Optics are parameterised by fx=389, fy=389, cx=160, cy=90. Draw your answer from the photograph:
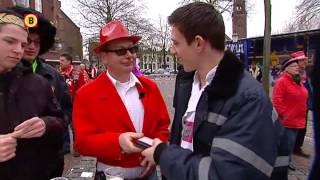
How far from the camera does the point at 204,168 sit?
174 cm

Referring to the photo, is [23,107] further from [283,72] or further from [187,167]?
[283,72]

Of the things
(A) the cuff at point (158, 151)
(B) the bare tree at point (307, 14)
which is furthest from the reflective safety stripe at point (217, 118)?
(B) the bare tree at point (307, 14)

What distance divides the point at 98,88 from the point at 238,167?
1462mm

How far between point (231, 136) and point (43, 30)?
216cm

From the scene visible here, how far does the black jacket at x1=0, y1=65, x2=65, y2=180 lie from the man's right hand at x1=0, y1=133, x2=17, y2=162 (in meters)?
0.17

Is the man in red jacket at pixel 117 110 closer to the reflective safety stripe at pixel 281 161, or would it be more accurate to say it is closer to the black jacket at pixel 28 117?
the black jacket at pixel 28 117

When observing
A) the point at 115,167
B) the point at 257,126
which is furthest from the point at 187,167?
the point at 115,167

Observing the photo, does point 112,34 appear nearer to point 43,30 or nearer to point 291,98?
point 43,30

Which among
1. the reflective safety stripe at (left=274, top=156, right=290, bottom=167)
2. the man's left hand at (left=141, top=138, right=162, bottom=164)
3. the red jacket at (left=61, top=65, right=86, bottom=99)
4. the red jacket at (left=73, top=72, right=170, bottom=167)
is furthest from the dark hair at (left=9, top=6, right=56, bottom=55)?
the red jacket at (left=61, top=65, right=86, bottom=99)

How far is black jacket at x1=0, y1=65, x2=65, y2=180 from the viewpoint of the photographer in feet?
7.42

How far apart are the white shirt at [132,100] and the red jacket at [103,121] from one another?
35mm

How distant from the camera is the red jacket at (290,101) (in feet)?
20.9

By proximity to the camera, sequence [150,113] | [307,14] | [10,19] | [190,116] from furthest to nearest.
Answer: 1. [307,14]
2. [150,113]
3. [10,19]
4. [190,116]

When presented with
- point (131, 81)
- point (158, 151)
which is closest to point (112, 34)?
point (131, 81)
